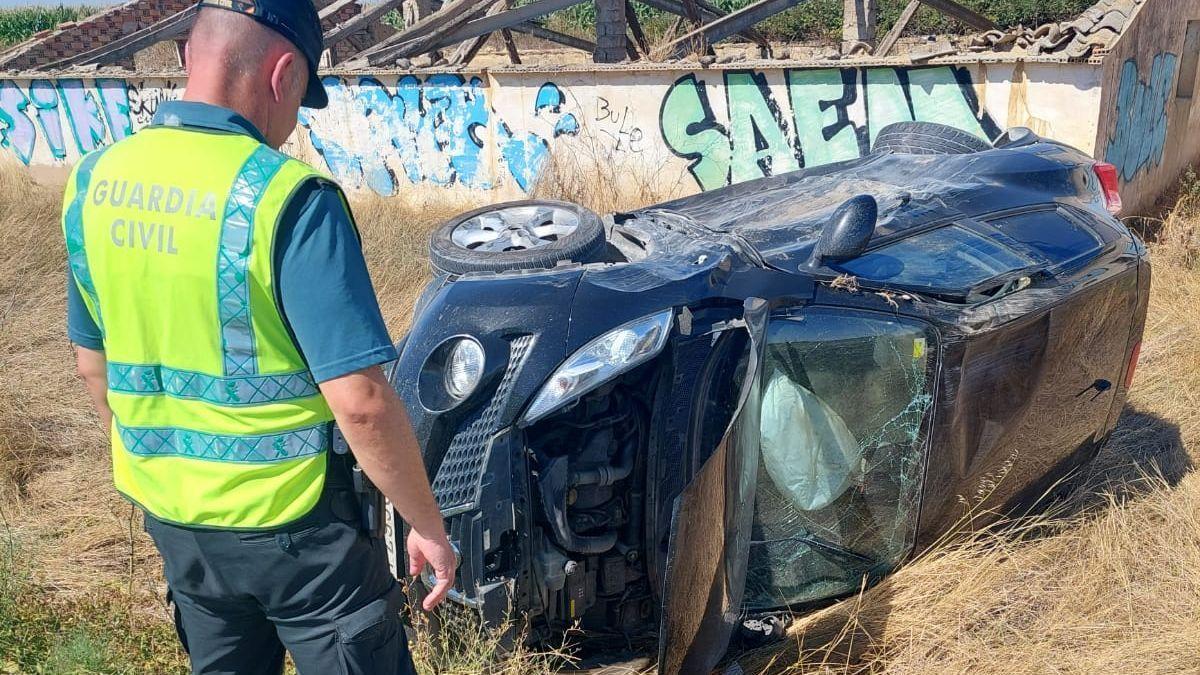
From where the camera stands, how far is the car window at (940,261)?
3059 mm

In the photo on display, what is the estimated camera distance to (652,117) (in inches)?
360

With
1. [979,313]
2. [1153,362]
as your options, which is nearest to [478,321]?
[979,313]

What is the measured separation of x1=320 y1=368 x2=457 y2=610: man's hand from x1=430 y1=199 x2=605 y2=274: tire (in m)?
1.30

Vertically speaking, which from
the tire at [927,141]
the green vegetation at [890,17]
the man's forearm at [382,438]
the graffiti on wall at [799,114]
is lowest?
the green vegetation at [890,17]

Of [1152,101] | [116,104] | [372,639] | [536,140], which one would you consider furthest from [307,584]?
[116,104]

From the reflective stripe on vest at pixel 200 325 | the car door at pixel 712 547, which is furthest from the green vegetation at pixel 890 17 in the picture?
the reflective stripe on vest at pixel 200 325

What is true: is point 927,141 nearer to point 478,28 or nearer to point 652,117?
point 652,117

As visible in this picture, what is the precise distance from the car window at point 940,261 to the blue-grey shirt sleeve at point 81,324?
2071 mm

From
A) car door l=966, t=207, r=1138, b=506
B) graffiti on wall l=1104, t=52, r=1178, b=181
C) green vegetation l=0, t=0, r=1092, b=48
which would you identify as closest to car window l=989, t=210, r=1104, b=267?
car door l=966, t=207, r=1138, b=506

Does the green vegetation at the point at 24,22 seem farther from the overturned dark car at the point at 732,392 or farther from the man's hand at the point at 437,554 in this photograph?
the man's hand at the point at 437,554

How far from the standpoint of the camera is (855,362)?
2928mm

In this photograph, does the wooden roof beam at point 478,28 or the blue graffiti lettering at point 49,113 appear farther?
the blue graffiti lettering at point 49,113

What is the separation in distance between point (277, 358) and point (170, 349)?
0.21 meters

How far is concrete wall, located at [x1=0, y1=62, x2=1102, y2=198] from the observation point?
7238 millimetres
